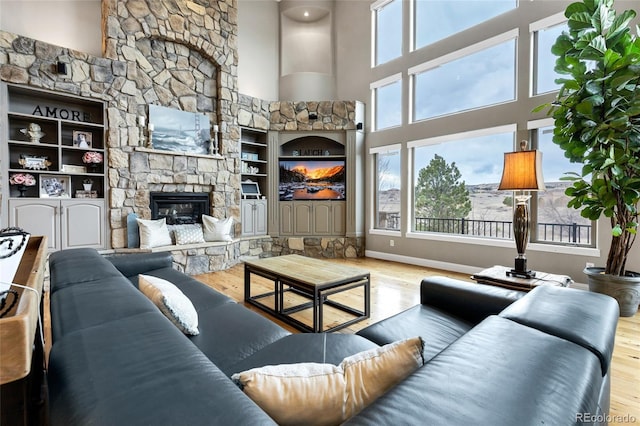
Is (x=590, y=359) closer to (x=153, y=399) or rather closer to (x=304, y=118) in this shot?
(x=153, y=399)

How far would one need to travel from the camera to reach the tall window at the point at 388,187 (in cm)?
586

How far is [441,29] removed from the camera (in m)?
5.14

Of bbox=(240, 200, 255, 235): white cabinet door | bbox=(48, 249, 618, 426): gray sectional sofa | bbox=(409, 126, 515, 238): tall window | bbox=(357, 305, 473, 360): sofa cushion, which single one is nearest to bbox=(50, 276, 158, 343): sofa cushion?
bbox=(48, 249, 618, 426): gray sectional sofa

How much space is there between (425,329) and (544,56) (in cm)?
427

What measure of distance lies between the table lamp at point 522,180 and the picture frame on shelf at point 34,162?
5481mm

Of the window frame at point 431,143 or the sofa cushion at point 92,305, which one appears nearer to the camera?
the sofa cushion at point 92,305

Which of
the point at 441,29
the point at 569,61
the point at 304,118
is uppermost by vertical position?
the point at 441,29

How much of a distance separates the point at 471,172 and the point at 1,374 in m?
5.32

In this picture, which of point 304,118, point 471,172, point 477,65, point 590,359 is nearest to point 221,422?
point 590,359

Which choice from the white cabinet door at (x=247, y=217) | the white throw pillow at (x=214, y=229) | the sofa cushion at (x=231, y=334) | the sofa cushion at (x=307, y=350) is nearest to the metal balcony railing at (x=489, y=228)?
the white cabinet door at (x=247, y=217)

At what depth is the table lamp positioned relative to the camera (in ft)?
8.52

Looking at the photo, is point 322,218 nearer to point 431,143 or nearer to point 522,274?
point 431,143

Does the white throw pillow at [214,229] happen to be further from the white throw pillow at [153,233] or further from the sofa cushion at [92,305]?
the sofa cushion at [92,305]

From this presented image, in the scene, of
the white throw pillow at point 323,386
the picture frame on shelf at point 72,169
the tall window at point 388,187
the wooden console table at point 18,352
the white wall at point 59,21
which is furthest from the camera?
the tall window at point 388,187
